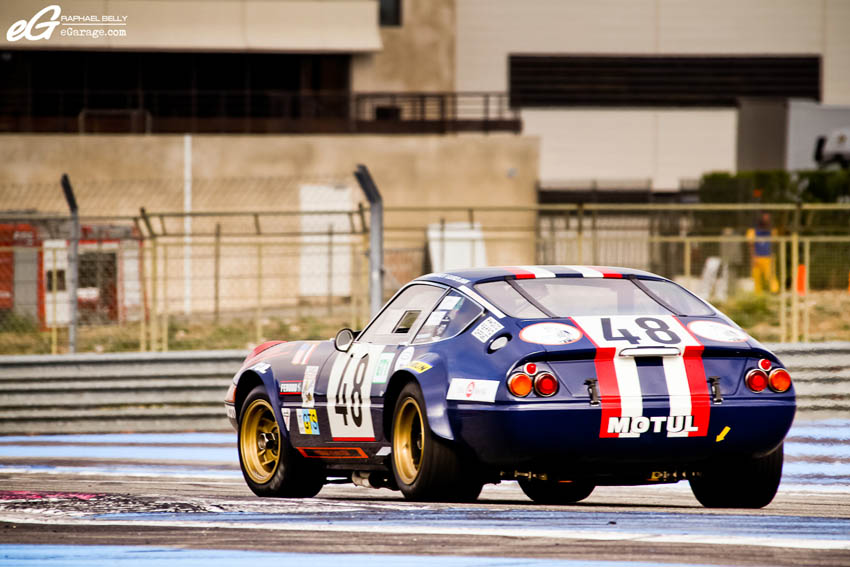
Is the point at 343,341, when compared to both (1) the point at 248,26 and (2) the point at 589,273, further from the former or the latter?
(1) the point at 248,26

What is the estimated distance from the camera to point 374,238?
46.8 ft

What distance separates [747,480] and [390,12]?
30872 mm

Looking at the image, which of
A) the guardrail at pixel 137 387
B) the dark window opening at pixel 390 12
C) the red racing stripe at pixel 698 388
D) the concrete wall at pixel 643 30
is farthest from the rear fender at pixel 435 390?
the concrete wall at pixel 643 30

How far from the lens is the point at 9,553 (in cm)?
547

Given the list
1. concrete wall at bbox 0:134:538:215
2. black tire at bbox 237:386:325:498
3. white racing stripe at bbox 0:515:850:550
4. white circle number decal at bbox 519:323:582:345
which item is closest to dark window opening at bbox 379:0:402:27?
concrete wall at bbox 0:134:538:215

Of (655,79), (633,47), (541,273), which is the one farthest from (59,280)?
(655,79)

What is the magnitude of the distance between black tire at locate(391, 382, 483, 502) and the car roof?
0.68 meters

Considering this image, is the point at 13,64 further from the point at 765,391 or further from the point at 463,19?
the point at 765,391

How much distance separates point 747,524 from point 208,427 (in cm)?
889

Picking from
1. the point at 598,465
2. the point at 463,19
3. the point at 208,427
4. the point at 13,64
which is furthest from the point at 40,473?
the point at 463,19

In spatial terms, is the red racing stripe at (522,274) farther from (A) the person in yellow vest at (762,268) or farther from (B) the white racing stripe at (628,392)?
(A) the person in yellow vest at (762,268)

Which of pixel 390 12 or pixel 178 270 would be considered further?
pixel 390 12

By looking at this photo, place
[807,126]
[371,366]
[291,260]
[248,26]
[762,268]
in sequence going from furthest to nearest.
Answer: [807,126]
[248,26]
[291,260]
[762,268]
[371,366]

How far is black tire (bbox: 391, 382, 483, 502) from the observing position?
6.78 m
